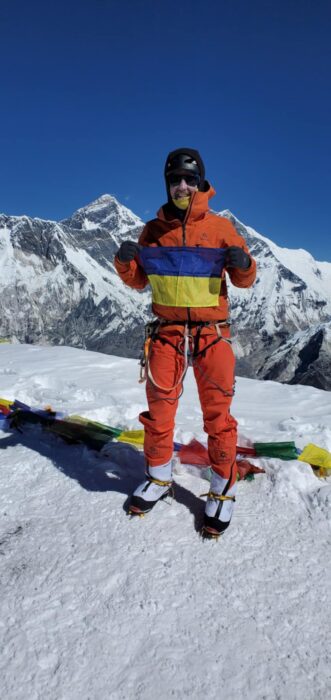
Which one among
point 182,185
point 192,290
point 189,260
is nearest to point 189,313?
point 192,290

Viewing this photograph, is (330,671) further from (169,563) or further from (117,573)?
(117,573)

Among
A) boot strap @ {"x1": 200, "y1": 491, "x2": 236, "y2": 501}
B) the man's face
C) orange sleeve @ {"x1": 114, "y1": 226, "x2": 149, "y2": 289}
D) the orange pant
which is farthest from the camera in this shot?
orange sleeve @ {"x1": 114, "y1": 226, "x2": 149, "y2": 289}

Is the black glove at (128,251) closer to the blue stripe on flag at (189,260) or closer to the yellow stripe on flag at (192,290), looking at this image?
the blue stripe on flag at (189,260)

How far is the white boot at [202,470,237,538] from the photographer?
352 centimetres

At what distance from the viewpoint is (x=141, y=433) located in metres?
5.58

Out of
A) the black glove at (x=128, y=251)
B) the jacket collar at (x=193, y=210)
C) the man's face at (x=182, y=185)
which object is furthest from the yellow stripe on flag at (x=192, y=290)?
the man's face at (x=182, y=185)

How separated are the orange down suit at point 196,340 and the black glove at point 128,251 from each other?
0.33 feet

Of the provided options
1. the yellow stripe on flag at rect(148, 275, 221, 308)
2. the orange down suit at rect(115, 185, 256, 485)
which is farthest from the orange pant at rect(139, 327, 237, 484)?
the yellow stripe on flag at rect(148, 275, 221, 308)

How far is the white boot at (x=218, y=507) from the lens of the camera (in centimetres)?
352

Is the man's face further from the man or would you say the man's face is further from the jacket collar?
the jacket collar

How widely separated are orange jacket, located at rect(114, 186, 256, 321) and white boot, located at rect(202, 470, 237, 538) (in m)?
1.46

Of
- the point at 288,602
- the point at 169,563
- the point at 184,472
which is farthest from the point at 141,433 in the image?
the point at 288,602

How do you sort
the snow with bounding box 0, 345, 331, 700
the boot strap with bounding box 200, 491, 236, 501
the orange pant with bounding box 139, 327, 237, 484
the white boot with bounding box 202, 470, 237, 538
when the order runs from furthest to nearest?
the orange pant with bounding box 139, 327, 237, 484, the boot strap with bounding box 200, 491, 236, 501, the white boot with bounding box 202, 470, 237, 538, the snow with bounding box 0, 345, 331, 700

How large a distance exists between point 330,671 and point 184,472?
2.39 meters
